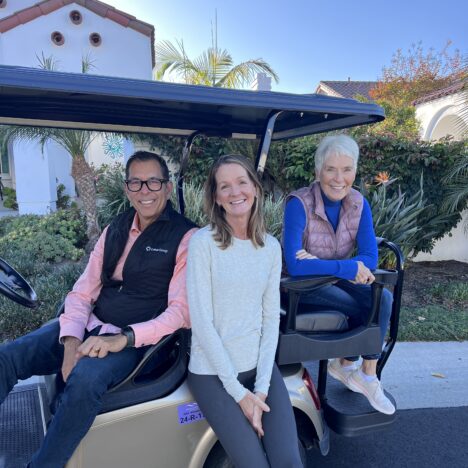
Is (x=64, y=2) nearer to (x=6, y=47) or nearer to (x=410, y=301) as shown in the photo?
(x=6, y=47)

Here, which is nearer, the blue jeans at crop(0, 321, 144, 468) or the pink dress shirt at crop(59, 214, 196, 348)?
the blue jeans at crop(0, 321, 144, 468)

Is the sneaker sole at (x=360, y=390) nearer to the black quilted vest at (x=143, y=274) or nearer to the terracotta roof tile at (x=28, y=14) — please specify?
the black quilted vest at (x=143, y=274)

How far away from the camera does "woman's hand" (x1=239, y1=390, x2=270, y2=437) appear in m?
1.63

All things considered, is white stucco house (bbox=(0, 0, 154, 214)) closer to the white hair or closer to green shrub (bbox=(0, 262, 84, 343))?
green shrub (bbox=(0, 262, 84, 343))

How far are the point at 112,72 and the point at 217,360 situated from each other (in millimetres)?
10131


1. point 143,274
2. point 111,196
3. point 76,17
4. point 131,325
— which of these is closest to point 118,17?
point 76,17

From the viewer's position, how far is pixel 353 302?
87.7 inches

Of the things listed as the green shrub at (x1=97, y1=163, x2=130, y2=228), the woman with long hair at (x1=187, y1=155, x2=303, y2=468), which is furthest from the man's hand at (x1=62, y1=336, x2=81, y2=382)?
the green shrub at (x1=97, y1=163, x2=130, y2=228)

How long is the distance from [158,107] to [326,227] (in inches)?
41.4

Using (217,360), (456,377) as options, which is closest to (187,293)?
(217,360)

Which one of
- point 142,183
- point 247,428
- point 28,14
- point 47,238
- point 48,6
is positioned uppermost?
point 48,6

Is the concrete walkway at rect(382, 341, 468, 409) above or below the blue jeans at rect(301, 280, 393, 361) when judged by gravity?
below

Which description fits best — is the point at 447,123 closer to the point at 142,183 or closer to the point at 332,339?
the point at 332,339

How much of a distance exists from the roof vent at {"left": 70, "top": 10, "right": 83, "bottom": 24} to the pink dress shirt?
9.83m
